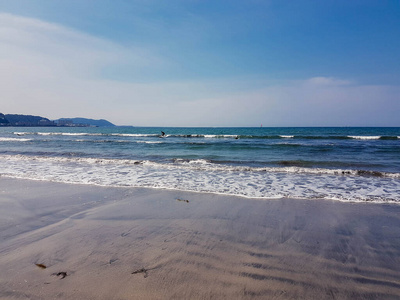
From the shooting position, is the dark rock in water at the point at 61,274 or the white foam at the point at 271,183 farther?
the white foam at the point at 271,183

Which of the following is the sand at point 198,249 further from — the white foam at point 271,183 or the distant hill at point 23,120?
the distant hill at point 23,120

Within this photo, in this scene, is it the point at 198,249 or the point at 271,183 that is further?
the point at 271,183

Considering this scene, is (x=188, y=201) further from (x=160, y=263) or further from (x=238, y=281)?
(x=238, y=281)

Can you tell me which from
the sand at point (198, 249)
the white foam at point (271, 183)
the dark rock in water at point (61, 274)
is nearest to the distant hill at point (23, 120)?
the white foam at point (271, 183)

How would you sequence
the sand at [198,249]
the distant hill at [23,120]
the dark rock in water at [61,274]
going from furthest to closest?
1. the distant hill at [23,120]
2. the dark rock in water at [61,274]
3. the sand at [198,249]

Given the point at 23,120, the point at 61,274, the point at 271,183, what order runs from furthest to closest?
the point at 23,120
the point at 271,183
the point at 61,274

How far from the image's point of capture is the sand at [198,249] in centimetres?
234

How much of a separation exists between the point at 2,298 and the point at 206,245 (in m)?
2.23

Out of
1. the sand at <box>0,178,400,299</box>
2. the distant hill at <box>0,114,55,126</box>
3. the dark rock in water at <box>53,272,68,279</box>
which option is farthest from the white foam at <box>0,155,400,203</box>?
the distant hill at <box>0,114,55,126</box>

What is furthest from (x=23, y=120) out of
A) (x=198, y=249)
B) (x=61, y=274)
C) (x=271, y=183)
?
(x=198, y=249)

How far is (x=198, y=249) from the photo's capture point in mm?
3193

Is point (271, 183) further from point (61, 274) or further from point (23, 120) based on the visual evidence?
point (23, 120)

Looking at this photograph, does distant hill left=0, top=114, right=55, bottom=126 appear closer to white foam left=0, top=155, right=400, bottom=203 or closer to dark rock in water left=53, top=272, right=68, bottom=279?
white foam left=0, top=155, right=400, bottom=203

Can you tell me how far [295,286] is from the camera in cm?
238
